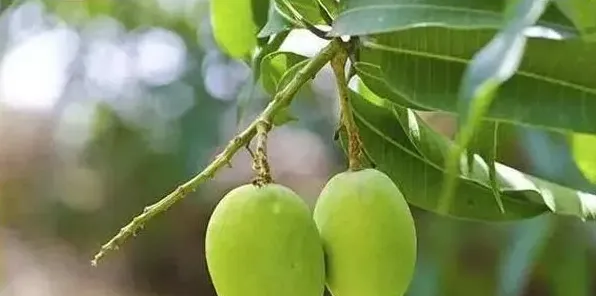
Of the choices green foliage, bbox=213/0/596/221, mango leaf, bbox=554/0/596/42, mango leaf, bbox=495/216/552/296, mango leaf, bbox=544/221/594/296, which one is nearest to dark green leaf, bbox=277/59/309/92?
green foliage, bbox=213/0/596/221

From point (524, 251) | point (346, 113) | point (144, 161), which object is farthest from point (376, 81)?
point (144, 161)

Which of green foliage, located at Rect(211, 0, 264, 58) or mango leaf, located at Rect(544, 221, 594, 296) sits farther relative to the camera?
mango leaf, located at Rect(544, 221, 594, 296)

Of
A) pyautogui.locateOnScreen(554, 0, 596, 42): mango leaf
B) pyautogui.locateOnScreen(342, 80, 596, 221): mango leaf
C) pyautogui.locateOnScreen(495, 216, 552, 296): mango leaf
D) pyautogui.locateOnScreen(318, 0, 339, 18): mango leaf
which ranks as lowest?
pyautogui.locateOnScreen(495, 216, 552, 296): mango leaf

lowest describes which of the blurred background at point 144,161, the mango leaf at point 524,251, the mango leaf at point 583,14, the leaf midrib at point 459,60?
the blurred background at point 144,161

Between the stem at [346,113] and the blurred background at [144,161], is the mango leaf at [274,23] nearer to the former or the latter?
the stem at [346,113]

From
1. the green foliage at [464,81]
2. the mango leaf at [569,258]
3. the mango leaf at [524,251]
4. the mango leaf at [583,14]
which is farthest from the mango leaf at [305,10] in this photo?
the mango leaf at [569,258]

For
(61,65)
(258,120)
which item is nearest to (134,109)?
(61,65)

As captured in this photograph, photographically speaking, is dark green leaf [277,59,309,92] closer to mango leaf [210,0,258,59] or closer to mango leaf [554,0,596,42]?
mango leaf [210,0,258,59]

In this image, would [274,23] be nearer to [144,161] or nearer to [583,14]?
[583,14]
